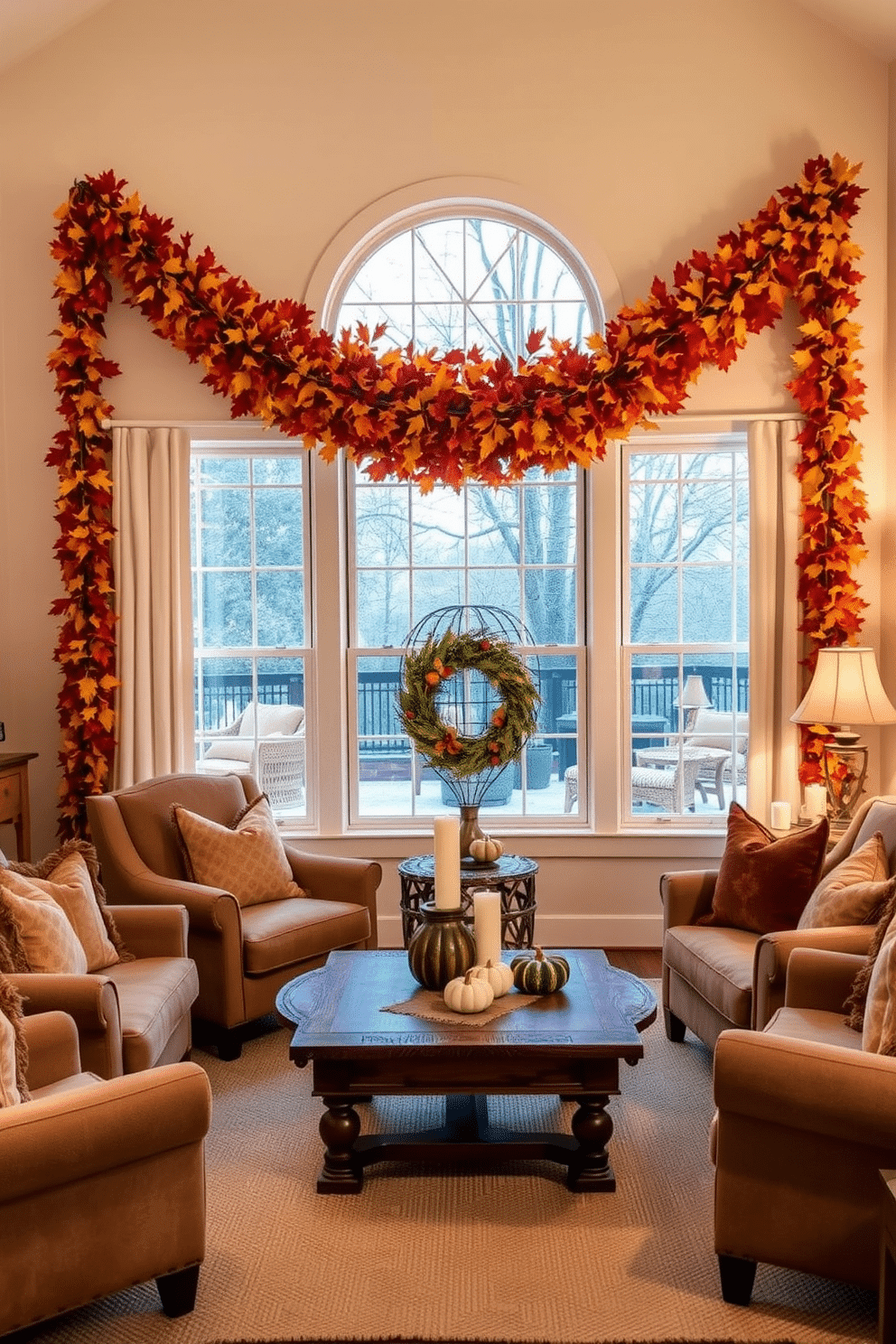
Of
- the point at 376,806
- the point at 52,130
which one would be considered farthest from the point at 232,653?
the point at 52,130

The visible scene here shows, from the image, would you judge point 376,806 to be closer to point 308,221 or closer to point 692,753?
point 692,753

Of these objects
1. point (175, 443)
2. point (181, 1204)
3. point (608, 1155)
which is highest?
point (175, 443)

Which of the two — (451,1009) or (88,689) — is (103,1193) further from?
(88,689)

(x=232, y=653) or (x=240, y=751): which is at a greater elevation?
(x=232, y=653)

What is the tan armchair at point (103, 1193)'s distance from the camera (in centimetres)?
225

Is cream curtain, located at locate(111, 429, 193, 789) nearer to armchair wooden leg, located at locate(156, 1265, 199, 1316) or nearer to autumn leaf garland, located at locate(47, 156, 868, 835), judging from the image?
autumn leaf garland, located at locate(47, 156, 868, 835)

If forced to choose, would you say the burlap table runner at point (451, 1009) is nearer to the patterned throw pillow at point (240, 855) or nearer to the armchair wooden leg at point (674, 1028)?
the armchair wooden leg at point (674, 1028)

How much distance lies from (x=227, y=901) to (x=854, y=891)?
2.02 metres

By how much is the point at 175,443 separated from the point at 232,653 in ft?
3.22

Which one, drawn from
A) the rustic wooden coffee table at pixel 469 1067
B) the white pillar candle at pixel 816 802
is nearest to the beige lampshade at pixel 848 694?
the white pillar candle at pixel 816 802

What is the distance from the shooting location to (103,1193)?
238 cm

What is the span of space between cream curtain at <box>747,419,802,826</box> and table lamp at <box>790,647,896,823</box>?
1.00 feet

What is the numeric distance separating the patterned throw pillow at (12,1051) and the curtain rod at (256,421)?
310 cm

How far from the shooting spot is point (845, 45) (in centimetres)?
517
